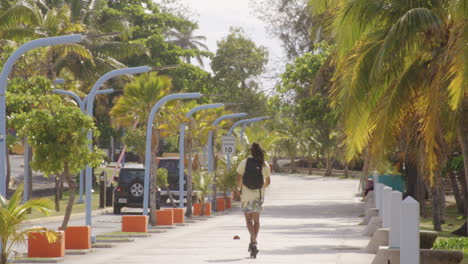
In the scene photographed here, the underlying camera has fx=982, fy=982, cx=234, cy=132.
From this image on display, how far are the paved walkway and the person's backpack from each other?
130 centimetres

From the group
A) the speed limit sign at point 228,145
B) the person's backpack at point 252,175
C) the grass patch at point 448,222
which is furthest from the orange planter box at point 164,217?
the speed limit sign at point 228,145

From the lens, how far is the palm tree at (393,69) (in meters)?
15.7

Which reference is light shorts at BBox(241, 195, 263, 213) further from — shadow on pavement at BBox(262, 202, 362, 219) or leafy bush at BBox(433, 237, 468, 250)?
shadow on pavement at BBox(262, 202, 362, 219)

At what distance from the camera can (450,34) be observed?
16328mm

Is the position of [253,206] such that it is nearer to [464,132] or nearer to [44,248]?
[44,248]

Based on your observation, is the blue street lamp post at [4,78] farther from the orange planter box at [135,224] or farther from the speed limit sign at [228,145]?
the speed limit sign at [228,145]

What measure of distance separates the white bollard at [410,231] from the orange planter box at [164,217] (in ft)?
59.9

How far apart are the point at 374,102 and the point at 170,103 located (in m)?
15.7

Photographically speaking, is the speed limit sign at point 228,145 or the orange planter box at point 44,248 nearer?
the orange planter box at point 44,248

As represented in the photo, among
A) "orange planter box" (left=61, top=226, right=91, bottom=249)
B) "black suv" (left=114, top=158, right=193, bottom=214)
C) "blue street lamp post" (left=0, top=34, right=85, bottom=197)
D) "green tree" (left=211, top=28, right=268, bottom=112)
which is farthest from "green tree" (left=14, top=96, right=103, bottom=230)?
"green tree" (left=211, top=28, right=268, bottom=112)

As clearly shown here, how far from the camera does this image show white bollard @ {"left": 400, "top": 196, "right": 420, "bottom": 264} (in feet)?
37.9

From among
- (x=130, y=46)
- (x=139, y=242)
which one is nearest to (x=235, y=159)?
(x=130, y=46)

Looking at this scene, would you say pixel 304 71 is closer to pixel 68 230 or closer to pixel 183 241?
pixel 183 241

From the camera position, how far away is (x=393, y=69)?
653 inches
